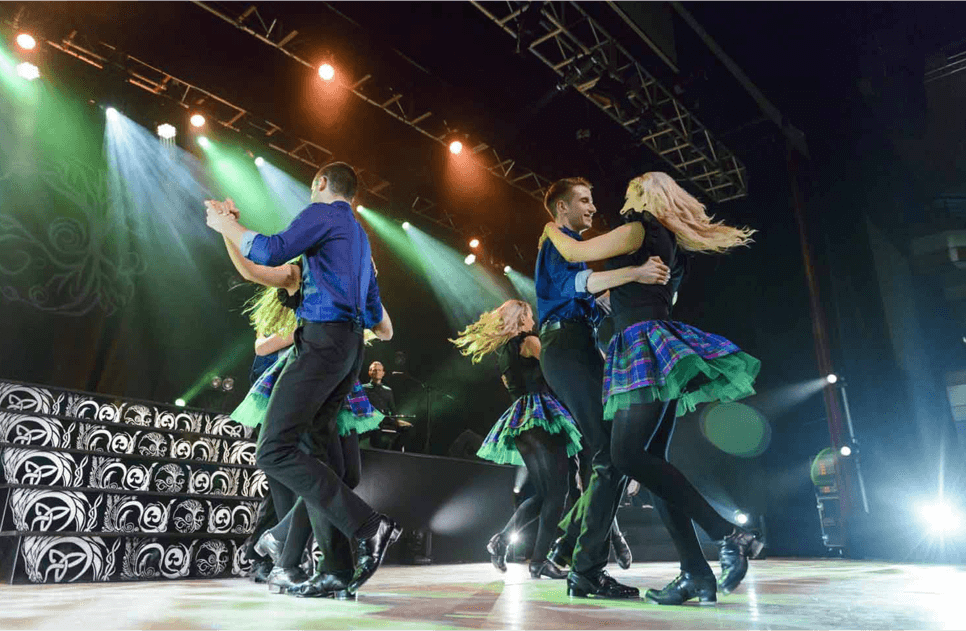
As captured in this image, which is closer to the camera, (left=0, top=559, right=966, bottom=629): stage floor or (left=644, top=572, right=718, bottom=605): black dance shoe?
(left=0, top=559, right=966, bottom=629): stage floor

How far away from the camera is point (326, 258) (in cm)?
227

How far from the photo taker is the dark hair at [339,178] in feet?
8.05

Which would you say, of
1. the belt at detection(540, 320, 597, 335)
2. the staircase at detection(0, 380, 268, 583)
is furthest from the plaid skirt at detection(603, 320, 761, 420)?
the staircase at detection(0, 380, 268, 583)

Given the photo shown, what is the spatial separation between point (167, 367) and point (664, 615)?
639 cm

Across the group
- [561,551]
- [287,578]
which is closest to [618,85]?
[561,551]

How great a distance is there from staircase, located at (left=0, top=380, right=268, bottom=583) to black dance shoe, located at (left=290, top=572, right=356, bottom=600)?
7.24 ft

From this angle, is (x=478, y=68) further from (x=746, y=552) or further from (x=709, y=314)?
(x=746, y=552)

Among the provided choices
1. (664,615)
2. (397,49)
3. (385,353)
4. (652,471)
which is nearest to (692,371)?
(652,471)

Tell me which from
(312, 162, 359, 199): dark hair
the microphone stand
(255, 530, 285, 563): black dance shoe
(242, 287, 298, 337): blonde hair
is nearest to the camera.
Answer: (312, 162, 359, 199): dark hair

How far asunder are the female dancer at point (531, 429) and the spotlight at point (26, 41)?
4884 mm

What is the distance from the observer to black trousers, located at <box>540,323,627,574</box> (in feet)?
7.18

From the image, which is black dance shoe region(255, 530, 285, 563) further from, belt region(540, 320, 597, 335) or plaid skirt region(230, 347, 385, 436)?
belt region(540, 320, 597, 335)

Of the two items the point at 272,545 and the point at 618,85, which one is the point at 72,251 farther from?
the point at 618,85

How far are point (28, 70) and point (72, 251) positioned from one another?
1679mm
